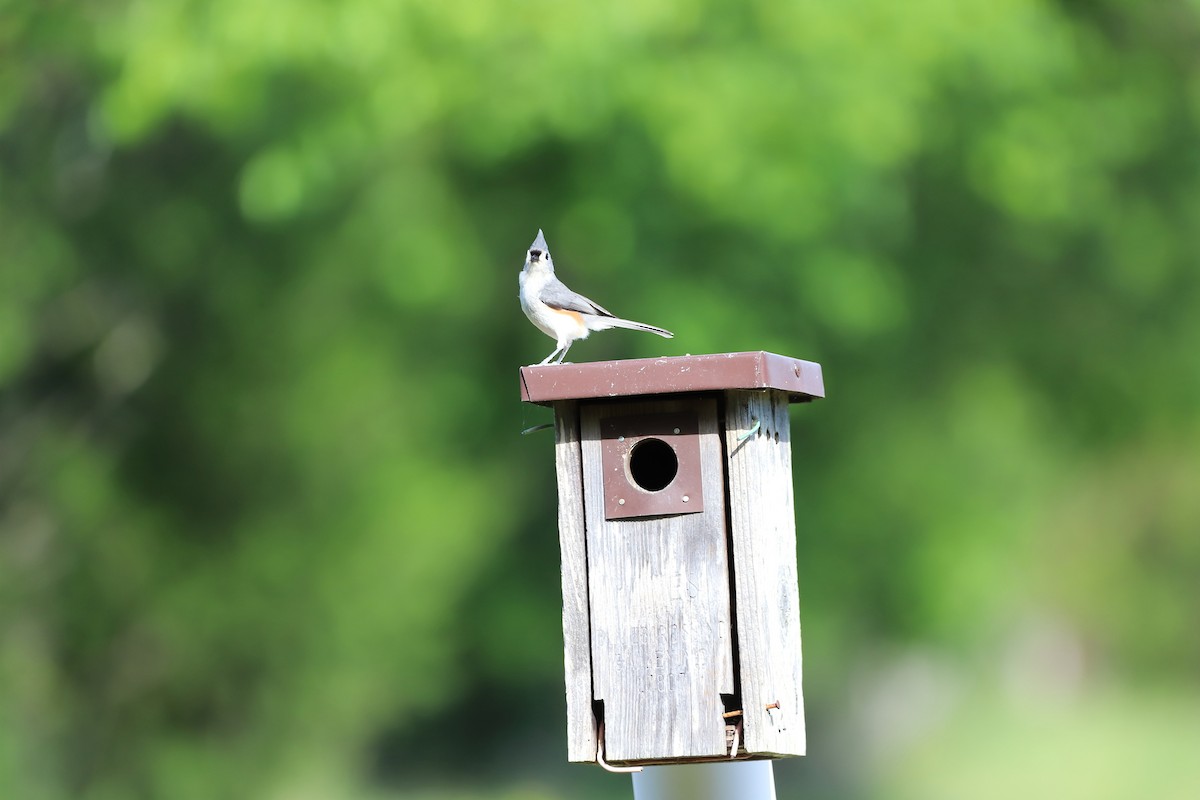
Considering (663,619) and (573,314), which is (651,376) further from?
(573,314)

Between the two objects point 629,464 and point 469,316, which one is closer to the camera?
point 629,464

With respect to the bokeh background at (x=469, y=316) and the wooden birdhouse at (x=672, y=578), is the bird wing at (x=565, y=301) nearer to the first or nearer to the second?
the wooden birdhouse at (x=672, y=578)

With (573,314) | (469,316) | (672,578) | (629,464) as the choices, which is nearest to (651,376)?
(629,464)

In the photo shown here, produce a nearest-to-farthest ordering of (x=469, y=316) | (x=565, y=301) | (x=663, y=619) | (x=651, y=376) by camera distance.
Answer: (x=651, y=376), (x=663, y=619), (x=565, y=301), (x=469, y=316)

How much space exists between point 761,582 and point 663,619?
24cm

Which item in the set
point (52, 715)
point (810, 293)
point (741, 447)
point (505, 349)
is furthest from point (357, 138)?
point (741, 447)

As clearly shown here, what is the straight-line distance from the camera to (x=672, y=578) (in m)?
4.11

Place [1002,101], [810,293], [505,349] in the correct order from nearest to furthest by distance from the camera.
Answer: [810,293]
[1002,101]
[505,349]

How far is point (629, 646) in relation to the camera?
4074mm

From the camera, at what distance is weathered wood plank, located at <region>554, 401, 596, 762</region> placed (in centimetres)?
410

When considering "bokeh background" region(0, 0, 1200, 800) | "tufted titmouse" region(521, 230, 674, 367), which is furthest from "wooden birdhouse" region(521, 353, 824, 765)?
"bokeh background" region(0, 0, 1200, 800)

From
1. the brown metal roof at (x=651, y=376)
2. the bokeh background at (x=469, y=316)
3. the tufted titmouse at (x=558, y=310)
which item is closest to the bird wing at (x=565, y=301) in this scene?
the tufted titmouse at (x=558, y=310)

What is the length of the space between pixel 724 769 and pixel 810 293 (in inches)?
309

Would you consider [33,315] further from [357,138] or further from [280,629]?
[357,138]
